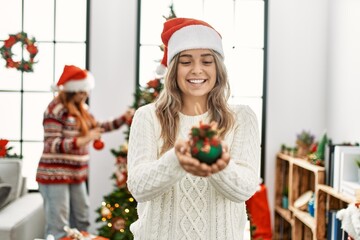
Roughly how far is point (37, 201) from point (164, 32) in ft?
8.29

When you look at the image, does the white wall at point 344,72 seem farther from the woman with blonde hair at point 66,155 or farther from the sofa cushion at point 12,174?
the sofa cushion at point 12,174

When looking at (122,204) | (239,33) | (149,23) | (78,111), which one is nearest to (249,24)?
(239,33)

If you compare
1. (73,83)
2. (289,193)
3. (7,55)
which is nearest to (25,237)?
(73,83)

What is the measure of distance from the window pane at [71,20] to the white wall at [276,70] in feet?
0.51

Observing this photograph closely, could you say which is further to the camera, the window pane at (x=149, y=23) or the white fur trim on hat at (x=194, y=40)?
the window pane at (x=149, y=23)

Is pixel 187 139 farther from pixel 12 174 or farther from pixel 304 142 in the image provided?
pixel 304 142

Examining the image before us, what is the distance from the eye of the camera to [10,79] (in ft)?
14.8

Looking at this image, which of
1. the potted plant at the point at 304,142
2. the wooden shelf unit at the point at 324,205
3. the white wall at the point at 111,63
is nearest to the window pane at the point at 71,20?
the white wall at the point at 111,63

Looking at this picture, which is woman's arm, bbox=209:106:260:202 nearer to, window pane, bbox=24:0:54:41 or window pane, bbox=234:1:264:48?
window pane, bbox=234:1:264:48

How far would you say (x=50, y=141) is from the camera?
11.6 ft

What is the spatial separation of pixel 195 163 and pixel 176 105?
0.34 metres

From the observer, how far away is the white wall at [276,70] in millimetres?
4328

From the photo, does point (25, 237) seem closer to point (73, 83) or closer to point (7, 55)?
point (73, 83)

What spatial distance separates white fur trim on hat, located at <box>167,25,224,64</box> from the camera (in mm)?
1409
